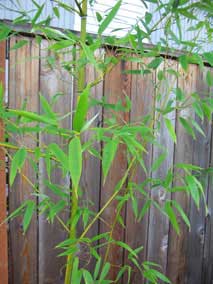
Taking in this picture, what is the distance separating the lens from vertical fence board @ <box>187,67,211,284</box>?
6.13ft

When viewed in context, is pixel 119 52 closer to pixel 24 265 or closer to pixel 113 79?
pixel 113 79

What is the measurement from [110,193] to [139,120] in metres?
0.36

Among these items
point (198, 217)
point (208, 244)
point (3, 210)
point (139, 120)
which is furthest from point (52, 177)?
point (208, 244)

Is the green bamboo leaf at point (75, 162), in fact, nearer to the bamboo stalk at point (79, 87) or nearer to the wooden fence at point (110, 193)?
the bamboo stalk at point (79, 87)

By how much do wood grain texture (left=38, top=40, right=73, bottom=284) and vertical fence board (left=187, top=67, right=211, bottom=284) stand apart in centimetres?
75

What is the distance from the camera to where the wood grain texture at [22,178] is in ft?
4.38

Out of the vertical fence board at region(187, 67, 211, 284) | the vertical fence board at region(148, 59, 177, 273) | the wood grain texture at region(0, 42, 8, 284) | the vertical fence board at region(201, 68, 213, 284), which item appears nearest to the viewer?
the wood grain texture at region(0, 42, 8, 284)

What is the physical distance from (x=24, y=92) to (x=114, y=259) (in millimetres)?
899

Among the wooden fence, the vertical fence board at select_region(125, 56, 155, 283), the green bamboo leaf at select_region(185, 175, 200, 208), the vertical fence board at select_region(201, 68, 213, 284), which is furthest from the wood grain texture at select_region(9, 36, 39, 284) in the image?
the vertical fence board at select_region(201, 68, 213, 284)

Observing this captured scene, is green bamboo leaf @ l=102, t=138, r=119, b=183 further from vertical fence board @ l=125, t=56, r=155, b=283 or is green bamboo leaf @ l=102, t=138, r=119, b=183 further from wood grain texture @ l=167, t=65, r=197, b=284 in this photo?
wood grain texture @ l=167, t=65, r=197, b=284

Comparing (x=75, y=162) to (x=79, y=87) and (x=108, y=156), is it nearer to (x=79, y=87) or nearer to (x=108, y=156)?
(x=108, y=156)

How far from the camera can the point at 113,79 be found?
1.56m

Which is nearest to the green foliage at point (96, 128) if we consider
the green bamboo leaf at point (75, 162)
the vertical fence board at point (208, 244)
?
the green bamboo leaf at point (75, 162)

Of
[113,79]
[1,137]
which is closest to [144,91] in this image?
[113,79]
